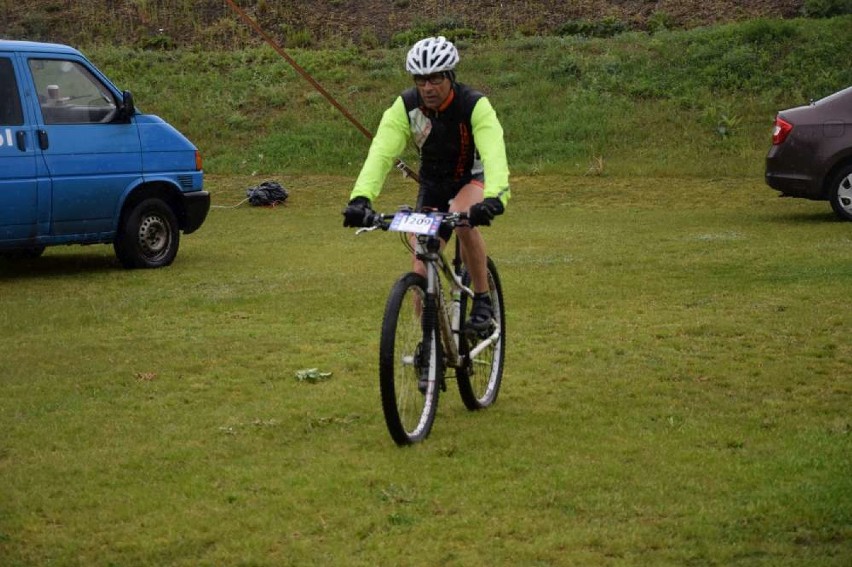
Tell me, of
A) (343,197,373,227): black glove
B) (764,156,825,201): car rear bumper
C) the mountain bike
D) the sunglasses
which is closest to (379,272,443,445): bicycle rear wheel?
the mountain bike

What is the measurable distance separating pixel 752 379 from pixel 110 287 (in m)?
6.84

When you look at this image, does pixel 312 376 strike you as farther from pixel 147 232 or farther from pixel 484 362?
pixel 147 232

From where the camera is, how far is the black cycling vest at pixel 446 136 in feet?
25.6

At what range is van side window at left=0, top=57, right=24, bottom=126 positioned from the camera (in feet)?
45.1

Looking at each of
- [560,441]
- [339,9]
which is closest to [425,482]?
[560,441]

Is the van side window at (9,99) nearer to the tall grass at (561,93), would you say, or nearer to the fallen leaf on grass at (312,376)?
the fallen leaf on grass at (312,376)

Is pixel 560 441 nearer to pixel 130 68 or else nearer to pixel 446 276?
pixel 446 276

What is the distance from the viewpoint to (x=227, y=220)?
19.7 metres

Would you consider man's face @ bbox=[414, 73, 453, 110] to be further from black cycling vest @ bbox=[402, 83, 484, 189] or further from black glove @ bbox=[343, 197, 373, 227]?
black glove @ bbox=[343, 197, 373, 227]

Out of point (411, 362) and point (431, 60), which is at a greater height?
point (431, 60)

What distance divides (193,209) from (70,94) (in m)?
1.84

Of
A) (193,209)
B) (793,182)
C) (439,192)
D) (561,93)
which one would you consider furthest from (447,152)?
(561,93)

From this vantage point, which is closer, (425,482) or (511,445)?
(425,482)

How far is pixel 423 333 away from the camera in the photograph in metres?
7.41
